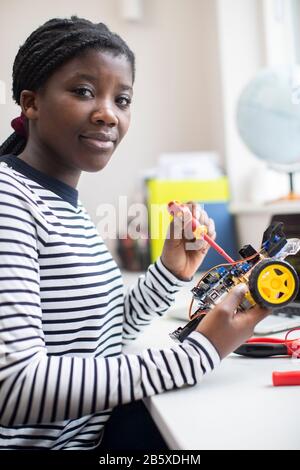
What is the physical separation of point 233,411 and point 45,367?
0.19 metres

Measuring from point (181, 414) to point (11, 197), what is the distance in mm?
305

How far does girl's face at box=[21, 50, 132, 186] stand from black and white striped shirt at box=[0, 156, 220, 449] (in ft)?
0.12

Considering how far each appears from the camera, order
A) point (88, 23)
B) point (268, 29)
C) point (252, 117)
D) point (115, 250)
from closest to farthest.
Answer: point (88, 23), point (252, 117), point (268, 29), point (115, 250)

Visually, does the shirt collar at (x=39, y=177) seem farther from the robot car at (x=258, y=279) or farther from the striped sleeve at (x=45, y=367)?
the robot car at (x=258, y=279)

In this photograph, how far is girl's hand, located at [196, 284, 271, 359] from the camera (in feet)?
1.70

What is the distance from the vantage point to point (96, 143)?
0.64 meters

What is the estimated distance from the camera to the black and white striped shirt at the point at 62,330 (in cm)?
48

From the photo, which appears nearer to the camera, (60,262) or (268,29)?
(60,262)

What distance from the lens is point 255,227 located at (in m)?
1.30

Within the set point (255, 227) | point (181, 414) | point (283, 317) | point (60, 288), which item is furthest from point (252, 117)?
point (181, 414)

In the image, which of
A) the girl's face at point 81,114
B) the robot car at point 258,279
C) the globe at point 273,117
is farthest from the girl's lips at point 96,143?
the globe at point 273,117

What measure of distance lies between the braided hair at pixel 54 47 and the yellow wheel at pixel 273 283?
0.34 metres

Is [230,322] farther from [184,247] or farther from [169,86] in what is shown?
[169,86]

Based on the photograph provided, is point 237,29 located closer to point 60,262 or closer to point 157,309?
point 157,309
